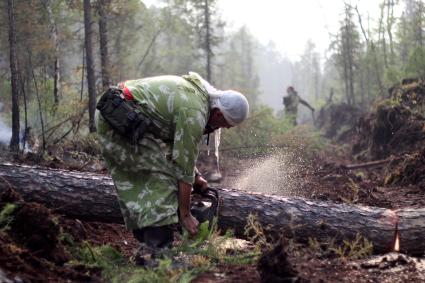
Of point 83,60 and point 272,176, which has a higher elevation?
point 83,60

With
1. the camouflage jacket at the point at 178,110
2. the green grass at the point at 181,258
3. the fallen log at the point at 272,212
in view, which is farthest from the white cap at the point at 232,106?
the fallen log at the point at 272,212

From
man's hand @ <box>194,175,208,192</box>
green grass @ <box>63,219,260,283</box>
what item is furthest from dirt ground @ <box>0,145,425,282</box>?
man's hand @ <box>194,175,208,192</box>

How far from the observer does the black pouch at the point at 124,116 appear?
154 inches

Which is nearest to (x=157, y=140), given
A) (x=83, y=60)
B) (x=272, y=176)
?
(x=272, y=176)

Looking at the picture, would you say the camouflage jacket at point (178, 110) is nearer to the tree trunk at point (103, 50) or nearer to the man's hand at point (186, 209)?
the man's hand at point (186, 209)

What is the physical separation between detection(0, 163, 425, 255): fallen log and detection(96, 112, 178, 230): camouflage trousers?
3.20ft

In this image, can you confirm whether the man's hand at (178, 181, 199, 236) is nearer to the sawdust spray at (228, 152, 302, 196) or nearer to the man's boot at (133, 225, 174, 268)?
the man's boot at (133, 225, 174, 268)

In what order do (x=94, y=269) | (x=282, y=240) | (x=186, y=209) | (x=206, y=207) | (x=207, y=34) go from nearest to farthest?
(x=282, y=240) → (x=94, y=269) → (x=186, y=209) → (x=206, y=207) → (x=207, y=34)

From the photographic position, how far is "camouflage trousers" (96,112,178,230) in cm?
399

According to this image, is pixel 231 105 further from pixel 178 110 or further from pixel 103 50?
pixel 103 50

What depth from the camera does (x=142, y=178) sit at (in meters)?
4.12

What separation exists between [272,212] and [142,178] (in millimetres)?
1563

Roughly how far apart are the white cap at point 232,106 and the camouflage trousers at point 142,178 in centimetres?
65

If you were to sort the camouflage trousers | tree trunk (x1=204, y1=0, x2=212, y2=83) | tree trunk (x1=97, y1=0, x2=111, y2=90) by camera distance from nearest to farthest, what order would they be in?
the camouflage trousers
tree trunk (x1=97, y1=0, x2=111, y2=90)
tree trunk (x1=204, y1=0, x2=212, y2=83)
